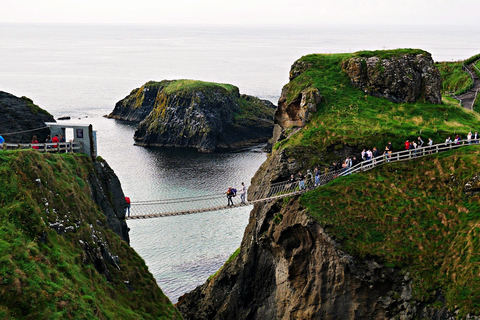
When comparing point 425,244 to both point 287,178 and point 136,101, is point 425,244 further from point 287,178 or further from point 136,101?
point 136,101

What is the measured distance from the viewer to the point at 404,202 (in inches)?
2039

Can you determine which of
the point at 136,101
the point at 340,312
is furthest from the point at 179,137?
the point at 340,312

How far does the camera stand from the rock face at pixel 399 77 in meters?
68.6

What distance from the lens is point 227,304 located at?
57.8 meters

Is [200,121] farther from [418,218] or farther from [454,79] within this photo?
[418,218]

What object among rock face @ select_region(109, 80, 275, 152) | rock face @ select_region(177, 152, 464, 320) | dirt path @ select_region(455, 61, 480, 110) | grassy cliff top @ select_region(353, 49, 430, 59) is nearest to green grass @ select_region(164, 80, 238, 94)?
rock face @ select_region(109, 80, 275, 152)

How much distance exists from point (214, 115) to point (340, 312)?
96.3 m

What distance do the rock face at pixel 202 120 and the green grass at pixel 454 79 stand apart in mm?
48351

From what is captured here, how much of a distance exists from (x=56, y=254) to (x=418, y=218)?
30.0 metres

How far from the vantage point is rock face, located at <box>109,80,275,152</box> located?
137250mm

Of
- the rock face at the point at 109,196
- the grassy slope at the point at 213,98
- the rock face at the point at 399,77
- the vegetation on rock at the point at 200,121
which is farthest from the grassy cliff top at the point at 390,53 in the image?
the grassy slope at the point at 213,98

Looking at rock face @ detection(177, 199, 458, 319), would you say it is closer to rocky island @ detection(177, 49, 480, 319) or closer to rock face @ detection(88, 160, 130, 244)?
rocky island @ detection(177, 49, 480, 319)

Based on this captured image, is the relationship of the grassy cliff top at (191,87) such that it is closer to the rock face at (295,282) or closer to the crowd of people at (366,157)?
the rock face at (295,282)

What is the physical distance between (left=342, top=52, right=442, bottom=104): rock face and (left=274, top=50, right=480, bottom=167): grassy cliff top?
1.18 m
